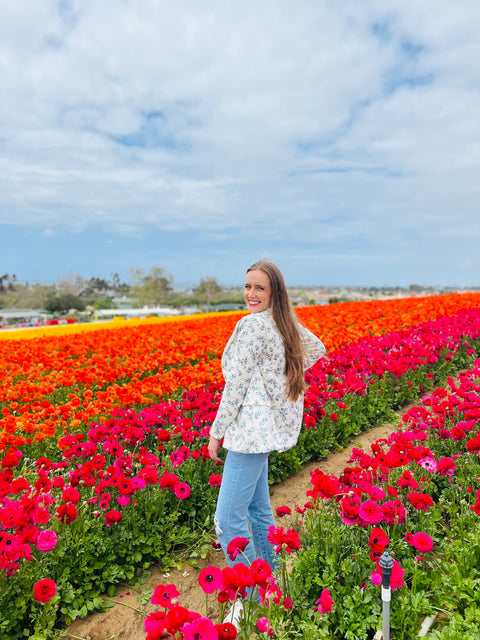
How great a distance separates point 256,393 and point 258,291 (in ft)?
2.16

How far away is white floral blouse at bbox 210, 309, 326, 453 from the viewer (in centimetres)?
262

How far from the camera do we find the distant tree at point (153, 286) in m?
74.2

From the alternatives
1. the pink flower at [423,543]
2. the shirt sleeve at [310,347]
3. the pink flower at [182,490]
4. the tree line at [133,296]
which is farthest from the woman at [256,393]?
the tree line at [133,296]

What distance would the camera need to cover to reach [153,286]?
3000 inches

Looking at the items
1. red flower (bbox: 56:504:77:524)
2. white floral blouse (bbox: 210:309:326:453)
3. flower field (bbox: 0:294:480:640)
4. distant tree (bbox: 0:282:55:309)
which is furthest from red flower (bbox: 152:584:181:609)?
distant tree (bbox: 0:282:55:309)

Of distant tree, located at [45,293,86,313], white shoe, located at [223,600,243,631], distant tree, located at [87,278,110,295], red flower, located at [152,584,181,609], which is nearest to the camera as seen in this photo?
red flower, located at [152,584,181,609]

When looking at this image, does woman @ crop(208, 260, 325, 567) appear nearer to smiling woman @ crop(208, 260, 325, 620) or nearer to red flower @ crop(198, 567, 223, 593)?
smiling woman @ crop(208, 260, 325, 620)

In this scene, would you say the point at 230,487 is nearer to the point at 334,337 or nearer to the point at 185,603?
the point at 185,603

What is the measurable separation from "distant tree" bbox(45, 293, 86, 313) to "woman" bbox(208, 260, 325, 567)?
6766 centimetres

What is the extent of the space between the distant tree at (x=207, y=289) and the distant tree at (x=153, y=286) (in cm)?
585

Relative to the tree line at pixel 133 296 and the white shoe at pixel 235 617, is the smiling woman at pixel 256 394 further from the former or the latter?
the tree line at pixel 133 296

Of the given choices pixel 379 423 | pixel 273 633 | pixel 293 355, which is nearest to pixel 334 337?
pixel 379 423

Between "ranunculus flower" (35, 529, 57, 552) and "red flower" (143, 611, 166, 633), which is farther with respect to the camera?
"ranunculus flower" (35, 529, 57, 552)

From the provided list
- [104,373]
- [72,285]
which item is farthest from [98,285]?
[104,373]
